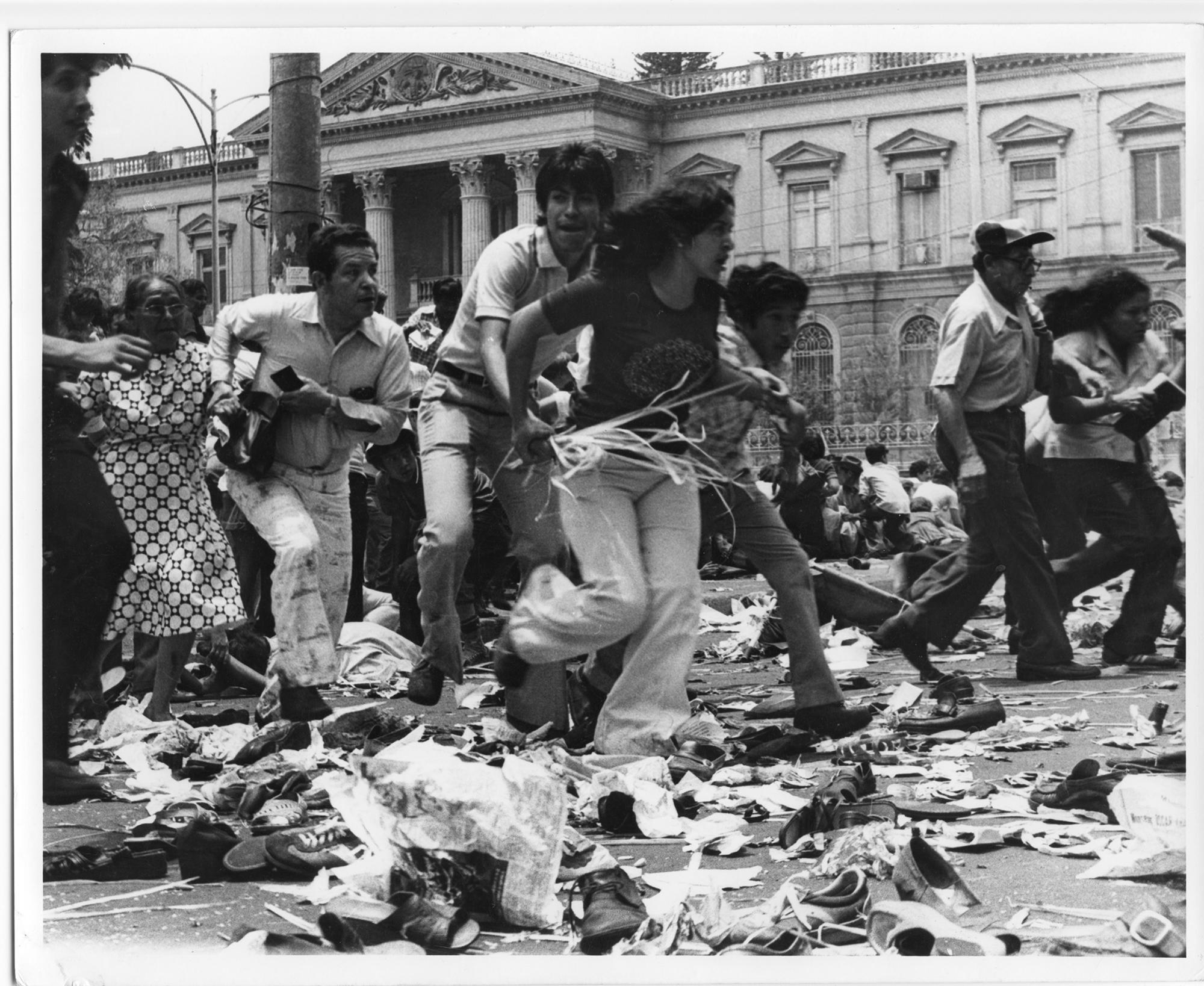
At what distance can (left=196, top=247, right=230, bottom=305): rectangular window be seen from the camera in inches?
210

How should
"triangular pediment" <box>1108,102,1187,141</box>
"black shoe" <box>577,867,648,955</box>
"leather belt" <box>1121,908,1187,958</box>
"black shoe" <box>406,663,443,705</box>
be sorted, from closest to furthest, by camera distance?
1. "black shoe" <box>577,867,648,955</box>
2. "leather belt" <box>1121,908,1187,958</box>
3. "triangular pediment" <box>1108,102,1187,141</box>
4. "black shoe" <box>406,663,443,705</box>

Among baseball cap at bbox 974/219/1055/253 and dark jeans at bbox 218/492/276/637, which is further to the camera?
dark jeans at bbox 218/492/276/637

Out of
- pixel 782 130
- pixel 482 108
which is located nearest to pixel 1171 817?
pixel 782 130

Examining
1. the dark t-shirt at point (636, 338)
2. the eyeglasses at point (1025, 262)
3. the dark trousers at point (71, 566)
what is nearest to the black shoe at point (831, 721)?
the dark t-shirt at point (636, 338)

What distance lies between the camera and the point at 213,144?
5.19 metres

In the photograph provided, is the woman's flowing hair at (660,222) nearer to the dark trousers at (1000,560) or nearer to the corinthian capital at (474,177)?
the corinthian capital at (474,177)

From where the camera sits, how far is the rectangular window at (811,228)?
16.6 feet

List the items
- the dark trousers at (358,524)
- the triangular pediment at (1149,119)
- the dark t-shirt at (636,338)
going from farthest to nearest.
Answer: the dark trousers at (358,524) < the dark t-shirt at (636,338) < the triangular pediment at (1149,119)

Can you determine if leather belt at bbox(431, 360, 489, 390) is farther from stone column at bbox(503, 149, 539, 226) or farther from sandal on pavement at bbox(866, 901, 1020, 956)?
sandal on pavement at bbox(866, 901, 1020, 956)

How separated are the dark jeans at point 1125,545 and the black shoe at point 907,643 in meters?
0.46

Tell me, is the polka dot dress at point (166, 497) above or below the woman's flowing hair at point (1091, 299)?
below

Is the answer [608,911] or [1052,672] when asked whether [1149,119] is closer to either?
[1052,672]

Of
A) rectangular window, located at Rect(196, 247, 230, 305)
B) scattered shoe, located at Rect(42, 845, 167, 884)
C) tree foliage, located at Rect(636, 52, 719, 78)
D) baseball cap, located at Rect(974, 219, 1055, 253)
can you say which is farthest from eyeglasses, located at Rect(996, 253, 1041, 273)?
scattered shoe, located at Rect(42, 845, 167, 884)

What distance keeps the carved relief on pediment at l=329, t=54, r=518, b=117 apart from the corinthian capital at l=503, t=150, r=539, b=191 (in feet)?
0.86
